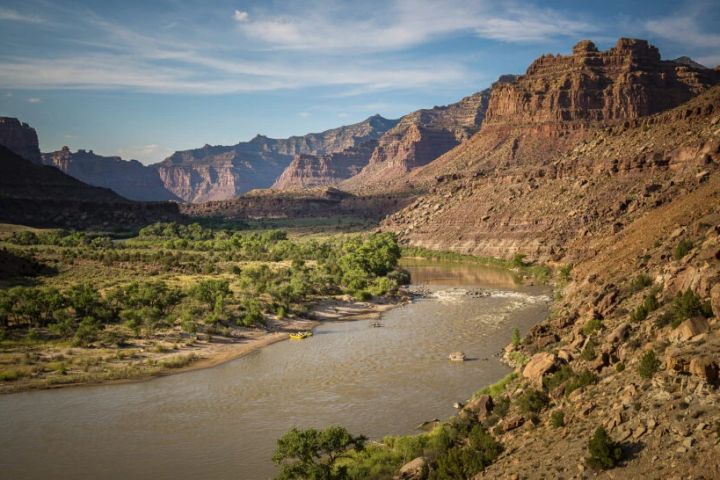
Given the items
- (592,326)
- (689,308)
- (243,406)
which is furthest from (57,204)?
(689,308)

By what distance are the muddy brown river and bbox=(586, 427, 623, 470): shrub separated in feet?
39.0

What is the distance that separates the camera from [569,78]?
17700 cm

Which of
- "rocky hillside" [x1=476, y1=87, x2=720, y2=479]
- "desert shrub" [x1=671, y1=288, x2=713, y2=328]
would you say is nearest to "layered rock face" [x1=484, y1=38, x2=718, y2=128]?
"rocky hillside" [x1=476, y1=87, x2=720, y2=479]

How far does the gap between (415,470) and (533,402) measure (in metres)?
4.79

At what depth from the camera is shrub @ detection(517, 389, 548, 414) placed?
2139 centimetres

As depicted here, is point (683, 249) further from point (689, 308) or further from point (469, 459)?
point (469, 459)

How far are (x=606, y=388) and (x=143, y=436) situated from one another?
20340 millimetres

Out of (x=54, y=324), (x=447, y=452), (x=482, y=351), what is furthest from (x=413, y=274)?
(x=447, y=452)

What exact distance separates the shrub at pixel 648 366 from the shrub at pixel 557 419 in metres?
2.81

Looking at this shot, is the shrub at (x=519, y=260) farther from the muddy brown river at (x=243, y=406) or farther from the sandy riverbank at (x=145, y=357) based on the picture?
the sandy riverbank at (x=145, y=357)

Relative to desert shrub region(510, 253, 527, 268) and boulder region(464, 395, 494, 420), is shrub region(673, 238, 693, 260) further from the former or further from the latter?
desert shrub region(510, 253, 527, 268)

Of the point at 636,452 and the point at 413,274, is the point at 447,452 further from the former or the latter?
the point at 413,274

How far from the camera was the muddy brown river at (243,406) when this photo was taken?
25703 millimetres

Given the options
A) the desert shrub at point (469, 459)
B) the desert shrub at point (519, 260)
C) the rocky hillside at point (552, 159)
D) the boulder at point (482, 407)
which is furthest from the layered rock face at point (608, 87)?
the desert shrub at point (469, 459)
